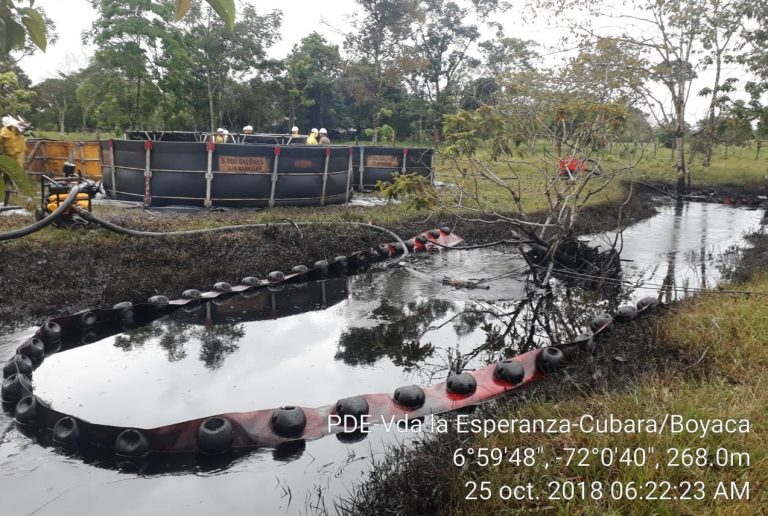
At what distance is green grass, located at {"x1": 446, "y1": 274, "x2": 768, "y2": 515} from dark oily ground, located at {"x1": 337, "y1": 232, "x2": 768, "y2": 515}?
0.09 m

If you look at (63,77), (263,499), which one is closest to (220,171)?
(263,499)

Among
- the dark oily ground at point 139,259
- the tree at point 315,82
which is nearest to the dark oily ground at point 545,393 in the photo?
the dark oily ground at point 139,259

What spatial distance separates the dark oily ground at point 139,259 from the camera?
662cm

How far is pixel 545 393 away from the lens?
4492 millimetres

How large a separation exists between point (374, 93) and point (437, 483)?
30.7 m

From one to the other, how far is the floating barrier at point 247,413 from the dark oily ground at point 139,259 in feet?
3.44

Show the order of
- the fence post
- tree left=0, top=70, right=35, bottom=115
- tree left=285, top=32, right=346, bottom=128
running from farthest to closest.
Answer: tree left=285, top=32, right=346, bottom=128, tree left=0, top=70, right=35, bottom=115, the fence post

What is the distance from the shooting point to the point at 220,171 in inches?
428

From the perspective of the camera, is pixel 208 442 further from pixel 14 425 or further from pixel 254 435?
pixel 14 425

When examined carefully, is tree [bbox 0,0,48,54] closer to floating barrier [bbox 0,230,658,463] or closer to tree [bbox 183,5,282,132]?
floating barrier [bbox 0,230,658,463]

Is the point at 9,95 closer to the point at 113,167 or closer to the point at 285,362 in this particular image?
the point at 113,167

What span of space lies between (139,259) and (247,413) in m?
4.52

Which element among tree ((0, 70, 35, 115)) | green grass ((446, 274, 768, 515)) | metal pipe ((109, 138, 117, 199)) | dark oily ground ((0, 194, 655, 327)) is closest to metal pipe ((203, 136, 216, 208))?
dark oily ground ((0, 194, 655, 327))

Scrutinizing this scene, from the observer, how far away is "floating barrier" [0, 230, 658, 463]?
12.4 ft
